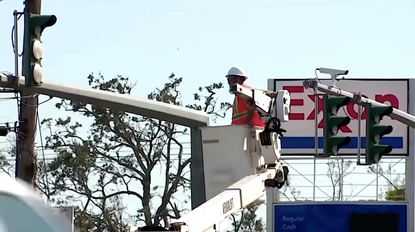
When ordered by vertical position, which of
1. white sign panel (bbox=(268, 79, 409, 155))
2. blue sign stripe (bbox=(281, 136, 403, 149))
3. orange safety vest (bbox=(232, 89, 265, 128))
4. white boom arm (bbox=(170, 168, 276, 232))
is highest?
white sign panel (bbox=(268, 79, 409, 155))

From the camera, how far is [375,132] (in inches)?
583

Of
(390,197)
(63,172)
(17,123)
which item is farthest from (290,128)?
(63,172)

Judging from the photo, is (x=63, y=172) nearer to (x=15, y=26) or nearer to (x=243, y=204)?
(x=15, y=26)

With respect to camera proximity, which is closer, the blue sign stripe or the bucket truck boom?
the bucket truck boom

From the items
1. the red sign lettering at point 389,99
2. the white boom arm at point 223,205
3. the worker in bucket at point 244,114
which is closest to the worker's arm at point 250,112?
the worker in bucket at point 244,114

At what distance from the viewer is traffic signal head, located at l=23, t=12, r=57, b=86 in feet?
32.6

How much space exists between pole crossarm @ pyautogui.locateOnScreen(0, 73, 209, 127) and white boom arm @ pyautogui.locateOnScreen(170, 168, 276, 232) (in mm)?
1164

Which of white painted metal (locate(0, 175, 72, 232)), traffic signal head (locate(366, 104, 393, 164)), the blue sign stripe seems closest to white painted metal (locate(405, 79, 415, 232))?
the blue sign stripe

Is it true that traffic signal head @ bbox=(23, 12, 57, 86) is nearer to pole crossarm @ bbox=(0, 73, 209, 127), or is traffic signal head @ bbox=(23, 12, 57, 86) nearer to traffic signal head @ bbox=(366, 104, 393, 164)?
pole crossarm @ bbox=(0, 73, 209, 127)

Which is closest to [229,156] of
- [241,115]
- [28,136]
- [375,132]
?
[241,115]

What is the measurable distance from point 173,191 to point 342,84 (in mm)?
11429

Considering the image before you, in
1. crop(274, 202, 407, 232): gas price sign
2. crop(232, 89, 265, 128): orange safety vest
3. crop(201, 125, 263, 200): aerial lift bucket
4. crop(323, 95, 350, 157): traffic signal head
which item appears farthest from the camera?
crop(274, 202, 407, 232): gas price sign

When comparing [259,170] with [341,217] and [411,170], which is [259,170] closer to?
[341,217]

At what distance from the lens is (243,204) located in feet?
31.8
